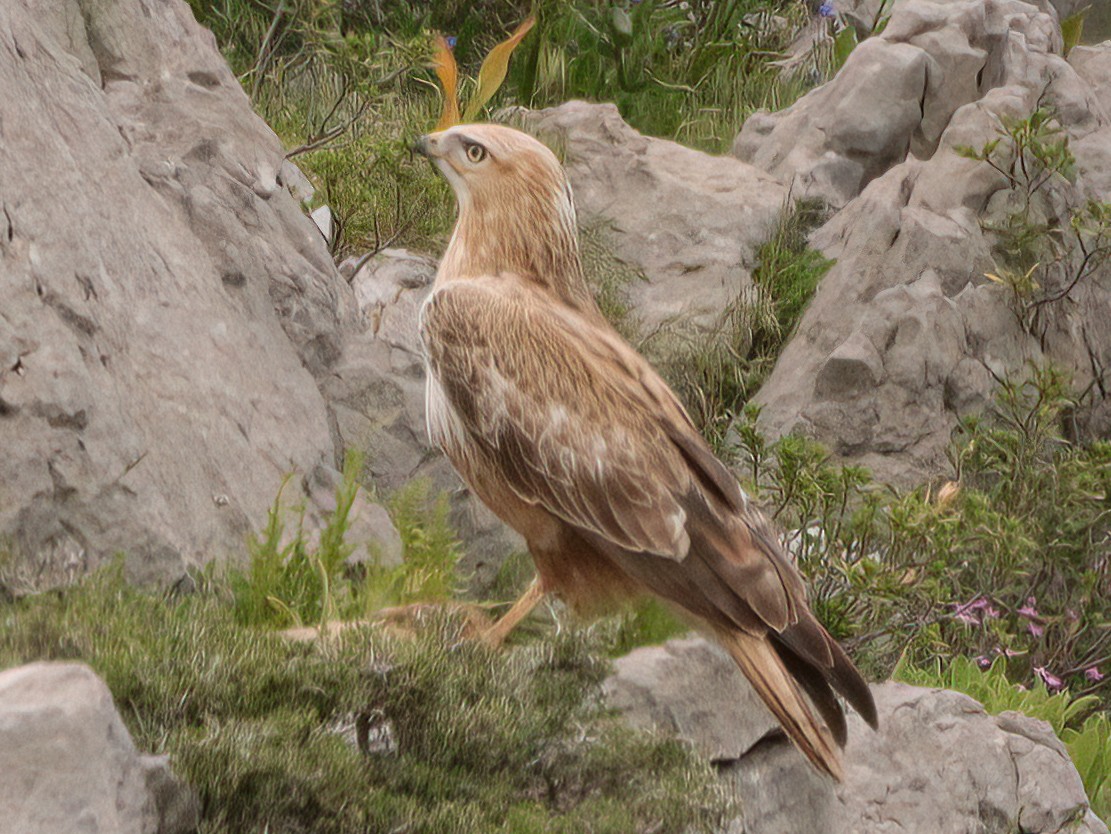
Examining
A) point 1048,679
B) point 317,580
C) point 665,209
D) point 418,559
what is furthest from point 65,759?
point 665,209

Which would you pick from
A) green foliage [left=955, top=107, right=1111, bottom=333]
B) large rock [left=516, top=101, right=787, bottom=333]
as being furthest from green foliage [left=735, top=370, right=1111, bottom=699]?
large rock [left=516, top=101, right=787, bottom=333]

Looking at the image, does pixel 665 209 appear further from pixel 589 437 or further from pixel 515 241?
pixel 589 437

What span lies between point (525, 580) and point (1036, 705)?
93.4 inches

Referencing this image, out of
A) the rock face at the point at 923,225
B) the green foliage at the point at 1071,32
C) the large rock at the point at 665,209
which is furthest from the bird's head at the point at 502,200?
the green foliage at the point at 1071,32

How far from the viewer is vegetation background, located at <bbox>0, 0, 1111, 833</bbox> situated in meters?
3.17

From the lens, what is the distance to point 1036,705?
19.7 feet

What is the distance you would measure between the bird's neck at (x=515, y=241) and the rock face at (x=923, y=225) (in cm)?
377

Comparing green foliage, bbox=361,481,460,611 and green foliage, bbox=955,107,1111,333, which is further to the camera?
green foliage, bbox=955,107,1111,333

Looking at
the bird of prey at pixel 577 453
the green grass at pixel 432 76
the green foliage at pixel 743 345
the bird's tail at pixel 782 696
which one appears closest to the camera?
the bird's tail at pixel 782 696

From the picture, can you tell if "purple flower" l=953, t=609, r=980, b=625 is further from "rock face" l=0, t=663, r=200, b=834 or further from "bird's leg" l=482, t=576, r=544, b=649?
"rock face" l=0, t=663, r=200, b=834

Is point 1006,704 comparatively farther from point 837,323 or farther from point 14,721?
point 14,721

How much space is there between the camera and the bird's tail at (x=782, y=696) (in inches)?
136

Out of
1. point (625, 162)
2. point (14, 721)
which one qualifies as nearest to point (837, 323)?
point (625, 162)

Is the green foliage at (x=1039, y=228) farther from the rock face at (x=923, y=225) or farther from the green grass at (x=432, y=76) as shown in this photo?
the green grass at (x=432, y=76)
